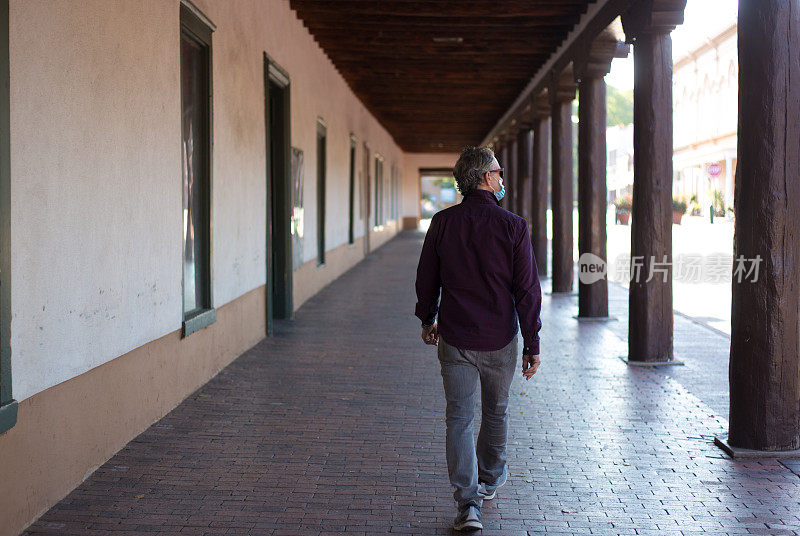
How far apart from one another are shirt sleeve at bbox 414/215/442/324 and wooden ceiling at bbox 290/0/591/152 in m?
6.80

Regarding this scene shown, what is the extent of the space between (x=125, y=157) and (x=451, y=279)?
224 centimetres

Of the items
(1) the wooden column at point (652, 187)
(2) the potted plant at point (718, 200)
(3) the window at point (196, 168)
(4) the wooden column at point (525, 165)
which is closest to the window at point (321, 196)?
(4) the wooden column at point (525, 165)

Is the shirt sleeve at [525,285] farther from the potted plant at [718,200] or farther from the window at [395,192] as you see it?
the window at [395,192]

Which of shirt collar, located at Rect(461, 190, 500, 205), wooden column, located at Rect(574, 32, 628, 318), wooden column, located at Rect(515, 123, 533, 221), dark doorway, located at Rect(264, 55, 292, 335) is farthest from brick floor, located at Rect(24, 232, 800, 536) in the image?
wooden column, located at Rect(515, 123, 533, 221)

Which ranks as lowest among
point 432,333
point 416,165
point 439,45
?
point 432,333

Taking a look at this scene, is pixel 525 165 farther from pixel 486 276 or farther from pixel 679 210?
pixel 679 210

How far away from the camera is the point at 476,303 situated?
3590 millimetres

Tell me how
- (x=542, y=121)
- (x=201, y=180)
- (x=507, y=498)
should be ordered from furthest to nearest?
(x=542, y=121) → (x=201, y=180) → (x=507, y=498)

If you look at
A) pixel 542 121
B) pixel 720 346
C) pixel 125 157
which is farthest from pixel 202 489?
pixel 542 121

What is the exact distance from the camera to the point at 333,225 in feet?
50.5

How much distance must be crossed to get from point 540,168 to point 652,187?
788 cm

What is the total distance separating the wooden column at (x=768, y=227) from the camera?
182 inches

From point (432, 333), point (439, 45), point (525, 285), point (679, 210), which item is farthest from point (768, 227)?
point (679, 210)

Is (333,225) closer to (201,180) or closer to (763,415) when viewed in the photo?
(201,180)
